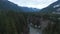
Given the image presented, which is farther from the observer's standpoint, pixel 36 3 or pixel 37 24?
pixel 36 3

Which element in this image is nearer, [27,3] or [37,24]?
[37,24]

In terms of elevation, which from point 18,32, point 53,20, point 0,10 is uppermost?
point 0,10

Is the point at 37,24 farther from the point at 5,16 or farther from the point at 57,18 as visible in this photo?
the point at 5,16

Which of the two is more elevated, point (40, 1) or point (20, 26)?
point (40, 1)

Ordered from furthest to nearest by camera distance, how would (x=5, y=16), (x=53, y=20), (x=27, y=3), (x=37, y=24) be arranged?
1. (x=27, y=3)
2. (x=37, y=24)
3. (x=53, y=20)
4. (x=5, y=16)

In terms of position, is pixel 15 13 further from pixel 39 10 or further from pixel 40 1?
pixel 40 1

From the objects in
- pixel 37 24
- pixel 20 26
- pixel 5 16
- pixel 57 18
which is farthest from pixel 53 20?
pixel 5 16

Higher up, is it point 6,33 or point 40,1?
point 40,1

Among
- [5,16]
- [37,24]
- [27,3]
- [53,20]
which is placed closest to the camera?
[5,16]

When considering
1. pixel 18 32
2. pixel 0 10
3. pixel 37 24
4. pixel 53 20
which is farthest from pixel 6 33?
pixel 53 20
